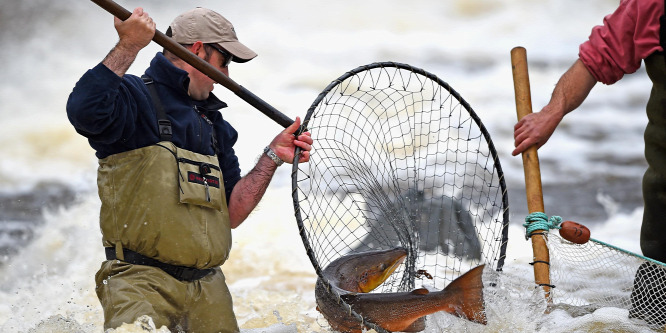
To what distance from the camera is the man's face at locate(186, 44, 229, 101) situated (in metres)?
3.35

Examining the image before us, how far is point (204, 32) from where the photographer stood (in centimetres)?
337

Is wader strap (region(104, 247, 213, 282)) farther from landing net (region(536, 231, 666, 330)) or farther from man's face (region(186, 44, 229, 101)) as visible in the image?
landing net (region(536, 231, 666, 330))

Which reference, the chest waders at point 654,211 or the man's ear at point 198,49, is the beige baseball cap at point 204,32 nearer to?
the man's ear at point 198,49

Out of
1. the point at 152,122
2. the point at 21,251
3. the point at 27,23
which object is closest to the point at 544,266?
the point at 152,122

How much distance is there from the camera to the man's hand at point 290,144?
3219mm

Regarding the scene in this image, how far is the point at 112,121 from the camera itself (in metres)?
2.83

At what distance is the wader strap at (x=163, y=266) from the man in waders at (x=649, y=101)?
1865mm

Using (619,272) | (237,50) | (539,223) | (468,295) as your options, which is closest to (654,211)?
(619,272)

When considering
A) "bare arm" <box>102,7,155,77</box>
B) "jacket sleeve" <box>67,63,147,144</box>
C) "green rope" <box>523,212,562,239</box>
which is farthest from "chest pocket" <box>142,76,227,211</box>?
"green rope" <box>523,212,562,239</box>

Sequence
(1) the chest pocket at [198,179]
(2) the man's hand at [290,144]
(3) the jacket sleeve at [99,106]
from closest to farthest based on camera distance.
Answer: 1. (3) the jacket sleeve at [99,106]
2. (1) the chest pocket at [198,179]
3. (2) the man's hand at [290,144]

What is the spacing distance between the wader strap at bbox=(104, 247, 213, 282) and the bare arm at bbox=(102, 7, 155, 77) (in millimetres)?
809

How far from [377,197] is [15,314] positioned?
15.7 ft

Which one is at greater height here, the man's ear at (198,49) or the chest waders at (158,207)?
the man's ear at (198,49)

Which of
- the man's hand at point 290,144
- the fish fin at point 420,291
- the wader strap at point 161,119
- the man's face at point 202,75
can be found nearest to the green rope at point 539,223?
the fish fin at point 420,291
